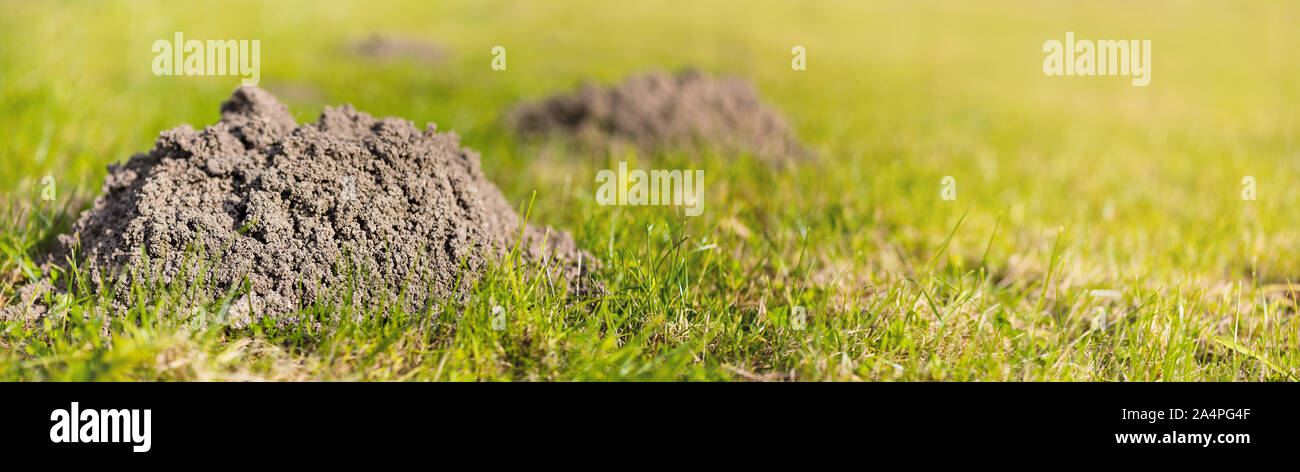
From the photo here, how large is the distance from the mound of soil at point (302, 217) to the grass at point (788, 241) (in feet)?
0.37

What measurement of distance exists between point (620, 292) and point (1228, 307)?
262cm

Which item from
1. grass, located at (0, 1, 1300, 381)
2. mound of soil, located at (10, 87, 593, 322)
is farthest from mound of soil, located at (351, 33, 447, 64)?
mound of soil, located at (10, 87, 593, 322)

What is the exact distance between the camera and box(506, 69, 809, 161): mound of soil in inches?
214

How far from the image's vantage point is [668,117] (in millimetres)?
5594

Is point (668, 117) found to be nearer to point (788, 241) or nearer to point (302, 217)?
point (788, 241)

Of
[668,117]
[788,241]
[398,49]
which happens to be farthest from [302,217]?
[398,49]

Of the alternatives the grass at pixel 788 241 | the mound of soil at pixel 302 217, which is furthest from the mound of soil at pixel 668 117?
the mound of soil at pixel 302 217

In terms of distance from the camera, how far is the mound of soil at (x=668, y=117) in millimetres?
5438

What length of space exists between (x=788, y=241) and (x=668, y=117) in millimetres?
2142

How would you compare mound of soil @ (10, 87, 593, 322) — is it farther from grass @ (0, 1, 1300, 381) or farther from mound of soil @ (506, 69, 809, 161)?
mound of soil @ (506, 69, 809, 161)

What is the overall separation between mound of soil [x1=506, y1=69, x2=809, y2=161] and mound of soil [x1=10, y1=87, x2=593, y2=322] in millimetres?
2558
